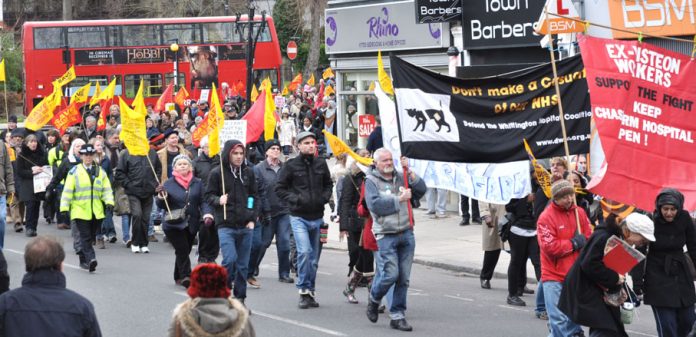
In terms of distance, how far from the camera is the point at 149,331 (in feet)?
34.1

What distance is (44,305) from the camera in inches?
230

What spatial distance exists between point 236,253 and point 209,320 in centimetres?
538

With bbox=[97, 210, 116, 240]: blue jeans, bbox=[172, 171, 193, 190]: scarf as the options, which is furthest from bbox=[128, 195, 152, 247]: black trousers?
bbox=[172, 171, 193, 190]: scarf

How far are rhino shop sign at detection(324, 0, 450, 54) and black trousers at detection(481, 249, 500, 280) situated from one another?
966cm

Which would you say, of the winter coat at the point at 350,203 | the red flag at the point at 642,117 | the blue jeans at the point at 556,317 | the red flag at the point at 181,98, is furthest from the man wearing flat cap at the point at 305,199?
the red flag at the point at 181,98

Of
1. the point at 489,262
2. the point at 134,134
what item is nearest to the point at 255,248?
the point at 489,262

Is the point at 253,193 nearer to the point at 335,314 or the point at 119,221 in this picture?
the point at 335,314

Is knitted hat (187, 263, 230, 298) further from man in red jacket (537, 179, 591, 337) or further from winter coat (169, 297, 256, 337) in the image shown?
man in red jacket (537, 179, 591, 337)

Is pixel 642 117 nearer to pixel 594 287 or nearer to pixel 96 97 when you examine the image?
pixel 594 287

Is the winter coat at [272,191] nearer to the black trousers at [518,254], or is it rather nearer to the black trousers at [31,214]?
the black trousers at [518,254]

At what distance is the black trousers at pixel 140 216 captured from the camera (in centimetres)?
1623

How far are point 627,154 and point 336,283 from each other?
5745 mm

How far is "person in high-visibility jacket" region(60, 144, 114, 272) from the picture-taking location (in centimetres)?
1421

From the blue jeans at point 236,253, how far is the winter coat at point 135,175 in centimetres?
522
